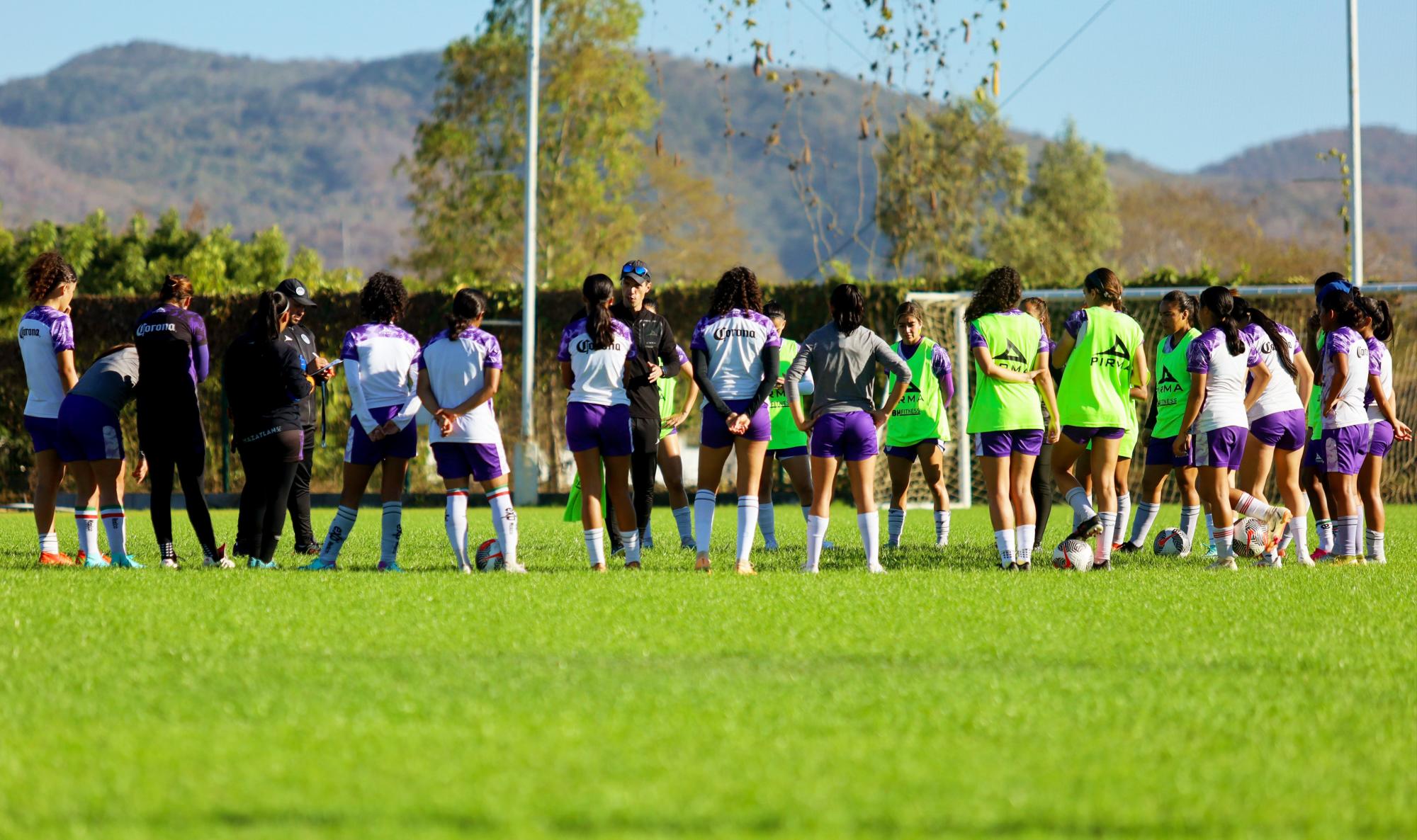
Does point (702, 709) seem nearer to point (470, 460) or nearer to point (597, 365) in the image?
point (597, 365)

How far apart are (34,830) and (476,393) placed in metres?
5.97

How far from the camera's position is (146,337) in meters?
9.91

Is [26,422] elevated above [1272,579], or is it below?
above

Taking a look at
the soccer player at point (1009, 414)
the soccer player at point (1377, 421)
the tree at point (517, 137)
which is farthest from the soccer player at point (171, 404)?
the tree at point (517, 137)

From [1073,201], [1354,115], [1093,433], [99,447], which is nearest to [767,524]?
[1093,433]

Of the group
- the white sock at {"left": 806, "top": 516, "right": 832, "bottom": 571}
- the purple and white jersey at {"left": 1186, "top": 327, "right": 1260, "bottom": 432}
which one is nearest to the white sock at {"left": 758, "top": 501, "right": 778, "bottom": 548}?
the white sock at {"left": 806, "top": 516, "right": 832, "bottom": 571}

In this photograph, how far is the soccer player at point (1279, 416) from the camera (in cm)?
1045

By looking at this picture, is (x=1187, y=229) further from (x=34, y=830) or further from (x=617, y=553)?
(x=34, y=830)

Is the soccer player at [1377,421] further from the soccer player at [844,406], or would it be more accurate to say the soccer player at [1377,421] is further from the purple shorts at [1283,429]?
the soccer player at [844,406]

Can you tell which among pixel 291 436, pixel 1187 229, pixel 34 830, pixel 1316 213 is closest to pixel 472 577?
pixel 291 436

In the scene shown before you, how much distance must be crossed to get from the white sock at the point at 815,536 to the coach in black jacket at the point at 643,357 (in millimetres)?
1231

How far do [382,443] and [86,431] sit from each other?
221cm

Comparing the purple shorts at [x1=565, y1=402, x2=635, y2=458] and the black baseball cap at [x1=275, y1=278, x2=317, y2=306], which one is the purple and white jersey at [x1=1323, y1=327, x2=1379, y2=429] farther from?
the black baseball cap at [x1=275, y1=278, x2=317, y2=306]

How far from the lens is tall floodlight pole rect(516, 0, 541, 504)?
21516mm
